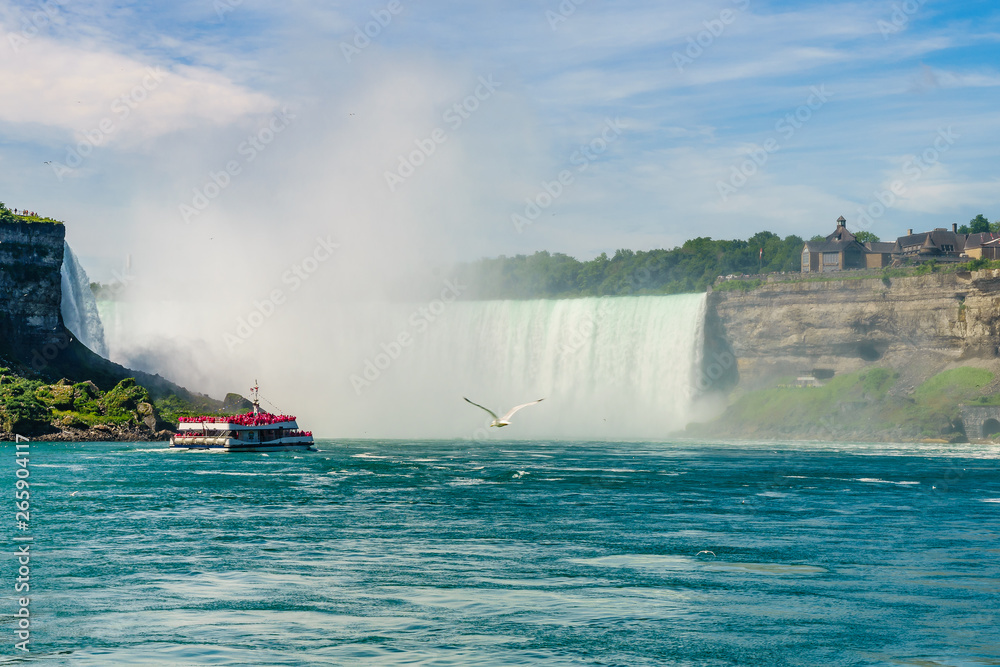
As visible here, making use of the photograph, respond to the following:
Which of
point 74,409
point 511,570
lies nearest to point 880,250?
point 74,409

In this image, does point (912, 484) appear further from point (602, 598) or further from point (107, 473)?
point (107, 473)

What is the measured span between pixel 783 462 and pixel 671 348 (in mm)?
43475

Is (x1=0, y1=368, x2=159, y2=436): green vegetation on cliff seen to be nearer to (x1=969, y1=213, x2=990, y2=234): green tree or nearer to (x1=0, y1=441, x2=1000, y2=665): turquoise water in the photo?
(x1=0, y1=441, x2=1000, y2=665): turquoise water

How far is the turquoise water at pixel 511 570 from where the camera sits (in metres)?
18.4

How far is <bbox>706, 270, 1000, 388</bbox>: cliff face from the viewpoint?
93.6 m

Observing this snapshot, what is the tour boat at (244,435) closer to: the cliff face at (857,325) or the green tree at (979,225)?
the cliff face at (857,325)

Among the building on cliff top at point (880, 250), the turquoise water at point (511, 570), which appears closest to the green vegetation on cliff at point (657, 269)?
the building on cliff top at point (880, 250)

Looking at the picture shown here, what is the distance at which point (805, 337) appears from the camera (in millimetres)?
105250

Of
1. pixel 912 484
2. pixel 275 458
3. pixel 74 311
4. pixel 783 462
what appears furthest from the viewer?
pixel 74 311

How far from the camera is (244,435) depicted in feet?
246

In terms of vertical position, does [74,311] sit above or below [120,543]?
above

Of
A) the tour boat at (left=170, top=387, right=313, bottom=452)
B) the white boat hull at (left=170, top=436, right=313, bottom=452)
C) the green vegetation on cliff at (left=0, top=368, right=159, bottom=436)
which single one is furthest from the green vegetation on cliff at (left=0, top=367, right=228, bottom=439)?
the white boat hull at (left=170, top=436, right=313, bottom=452)

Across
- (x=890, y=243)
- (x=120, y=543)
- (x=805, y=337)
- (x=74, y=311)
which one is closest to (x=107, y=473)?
(x=120, y=543)

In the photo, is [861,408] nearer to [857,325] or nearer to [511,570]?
[857,325]
